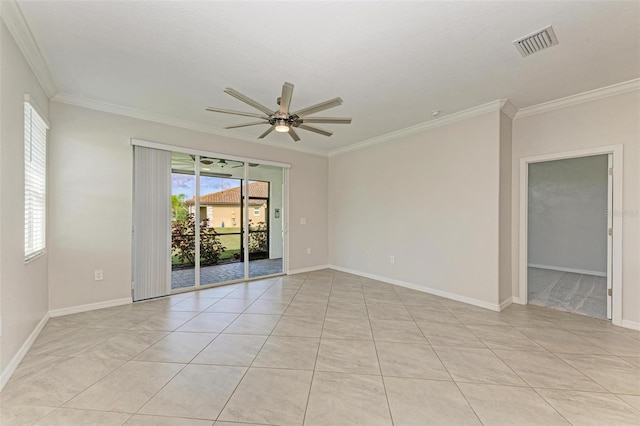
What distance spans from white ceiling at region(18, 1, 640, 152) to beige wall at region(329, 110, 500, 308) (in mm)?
749

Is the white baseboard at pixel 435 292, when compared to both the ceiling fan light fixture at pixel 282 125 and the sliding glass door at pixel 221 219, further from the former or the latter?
the ceiling fan light fixture at pixel 282 125

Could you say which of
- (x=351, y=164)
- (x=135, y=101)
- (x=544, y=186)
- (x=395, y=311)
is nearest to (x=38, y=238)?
(x=135, y=101)

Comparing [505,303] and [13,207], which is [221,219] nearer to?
[13,207]

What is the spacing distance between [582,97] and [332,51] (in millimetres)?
3275

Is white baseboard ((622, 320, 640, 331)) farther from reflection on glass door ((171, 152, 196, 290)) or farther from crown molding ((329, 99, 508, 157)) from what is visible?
reflection on glass door ((171, 152, 196, 290))

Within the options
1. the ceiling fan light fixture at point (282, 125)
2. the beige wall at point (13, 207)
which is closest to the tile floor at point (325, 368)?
the beige wall at point (13, 207)

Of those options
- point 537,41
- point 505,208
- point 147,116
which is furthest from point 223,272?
point 537,41

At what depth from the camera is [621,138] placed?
10.2 ft

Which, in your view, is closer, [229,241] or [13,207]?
[13,207]

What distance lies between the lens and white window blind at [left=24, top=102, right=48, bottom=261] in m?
2.52

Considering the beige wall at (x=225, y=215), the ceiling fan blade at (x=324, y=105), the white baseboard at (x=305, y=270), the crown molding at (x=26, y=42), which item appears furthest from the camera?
the white baseboard at (x=305, y=270)

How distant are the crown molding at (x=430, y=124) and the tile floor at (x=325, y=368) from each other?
2732 mm

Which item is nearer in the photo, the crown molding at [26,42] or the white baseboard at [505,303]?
the crown molding at [26,42]

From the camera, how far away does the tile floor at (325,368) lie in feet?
5.65
